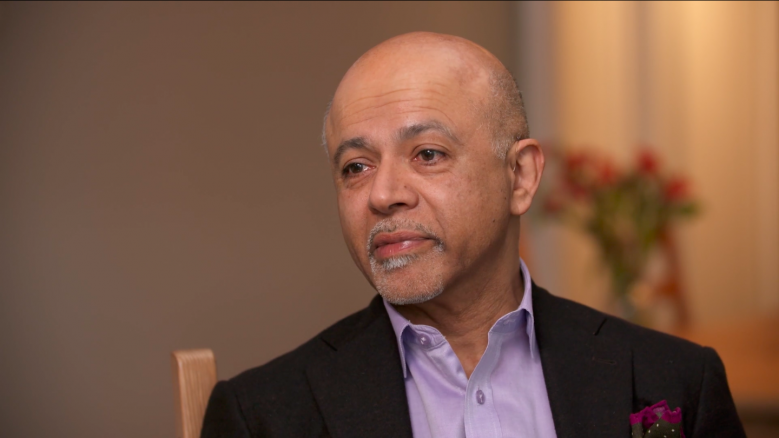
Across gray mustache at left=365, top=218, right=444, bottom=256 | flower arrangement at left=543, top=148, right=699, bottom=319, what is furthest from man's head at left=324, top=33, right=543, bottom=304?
flower arrangement at left=543, top=148, right=699, bottom=319

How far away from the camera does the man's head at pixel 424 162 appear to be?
1307 millimetres

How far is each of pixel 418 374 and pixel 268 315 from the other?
2.33 feet

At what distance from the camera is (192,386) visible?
135cm

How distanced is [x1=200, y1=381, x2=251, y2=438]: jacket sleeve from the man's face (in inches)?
12.2

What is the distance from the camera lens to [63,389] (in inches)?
69.4

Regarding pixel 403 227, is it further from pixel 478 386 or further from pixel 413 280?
pixel 478 386

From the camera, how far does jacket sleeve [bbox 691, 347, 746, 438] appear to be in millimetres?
1414

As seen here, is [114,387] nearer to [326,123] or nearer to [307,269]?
[307,269]

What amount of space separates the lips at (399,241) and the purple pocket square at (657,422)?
461 millimetres

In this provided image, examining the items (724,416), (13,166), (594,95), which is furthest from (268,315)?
(594,95)

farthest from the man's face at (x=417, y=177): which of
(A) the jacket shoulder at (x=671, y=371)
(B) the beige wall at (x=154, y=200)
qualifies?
(B) the beige wall at (x=154, y=200)

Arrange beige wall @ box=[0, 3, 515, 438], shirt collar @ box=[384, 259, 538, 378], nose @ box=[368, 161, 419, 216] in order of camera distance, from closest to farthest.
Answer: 1. nose @ box=[368, 161, 419, 216]
2. shirt collar @ box=[384, 259, 538, 378]
3. beige wall @ box=[0, 3, 515, 438]

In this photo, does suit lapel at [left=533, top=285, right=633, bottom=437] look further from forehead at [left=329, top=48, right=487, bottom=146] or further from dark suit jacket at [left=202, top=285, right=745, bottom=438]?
forehead at [left=329, top=48, right=487, bottom=146]

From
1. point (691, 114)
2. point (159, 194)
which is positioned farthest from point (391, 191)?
point (691, 114)
